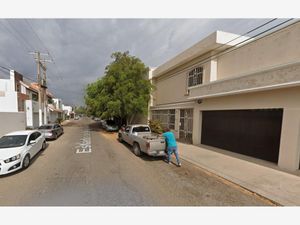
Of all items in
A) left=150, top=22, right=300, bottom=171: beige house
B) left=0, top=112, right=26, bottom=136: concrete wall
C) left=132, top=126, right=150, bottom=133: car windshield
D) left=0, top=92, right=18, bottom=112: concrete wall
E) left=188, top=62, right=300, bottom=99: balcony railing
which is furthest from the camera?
left=0, top=92, right=18, bottom=112: concrete wall

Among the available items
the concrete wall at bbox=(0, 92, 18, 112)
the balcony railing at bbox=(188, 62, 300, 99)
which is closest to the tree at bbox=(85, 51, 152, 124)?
the balcony railing at bbox=(188, 62, 300, 99)

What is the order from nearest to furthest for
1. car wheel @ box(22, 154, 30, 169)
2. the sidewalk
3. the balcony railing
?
the sidewalk, the balcony railing, car wheel @ box(22, 154, 30, 169)

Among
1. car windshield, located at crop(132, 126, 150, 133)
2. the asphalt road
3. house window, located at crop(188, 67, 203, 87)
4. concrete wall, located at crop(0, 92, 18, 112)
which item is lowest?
the asphalt road

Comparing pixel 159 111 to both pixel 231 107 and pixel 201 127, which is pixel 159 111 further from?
pixel 231 107

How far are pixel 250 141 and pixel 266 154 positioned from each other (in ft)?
2.83

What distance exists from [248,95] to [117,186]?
7.55 metres

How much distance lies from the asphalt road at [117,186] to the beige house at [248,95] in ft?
11.8

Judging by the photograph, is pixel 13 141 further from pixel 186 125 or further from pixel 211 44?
pixel 211 44

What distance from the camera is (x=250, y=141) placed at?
24.2 ft

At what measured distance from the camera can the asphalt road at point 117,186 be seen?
358 centimetres

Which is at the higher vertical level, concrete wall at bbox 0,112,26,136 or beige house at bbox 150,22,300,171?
beige house at bbox 150,22,300,171

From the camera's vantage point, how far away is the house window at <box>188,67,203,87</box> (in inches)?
440

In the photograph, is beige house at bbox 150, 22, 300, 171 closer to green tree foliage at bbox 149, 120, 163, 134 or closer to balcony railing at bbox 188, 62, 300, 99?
balcony railing at bbox 188, 62, 300, 99

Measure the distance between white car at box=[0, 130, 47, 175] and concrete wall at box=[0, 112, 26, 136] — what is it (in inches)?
353
